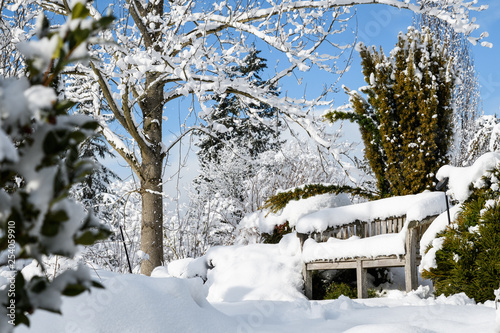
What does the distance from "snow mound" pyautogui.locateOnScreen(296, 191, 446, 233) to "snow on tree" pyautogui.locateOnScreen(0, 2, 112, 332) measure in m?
5.53

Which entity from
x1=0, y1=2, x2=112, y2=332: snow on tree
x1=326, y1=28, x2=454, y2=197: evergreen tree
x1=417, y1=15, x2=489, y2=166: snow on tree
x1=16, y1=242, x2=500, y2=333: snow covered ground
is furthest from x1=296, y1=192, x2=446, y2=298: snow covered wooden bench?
x1=417, y1=15, x2=489, y2=166: snow on tree

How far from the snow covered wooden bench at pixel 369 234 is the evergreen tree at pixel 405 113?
1535mm

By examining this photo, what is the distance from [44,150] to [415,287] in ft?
19.2

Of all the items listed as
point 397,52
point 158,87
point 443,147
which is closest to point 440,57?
point 397,52

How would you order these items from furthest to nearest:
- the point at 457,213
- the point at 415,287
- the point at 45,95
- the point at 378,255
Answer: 1. the point at 378,255
2. the point at 415,287
3. the point at 457,213
4. the point at 45,95

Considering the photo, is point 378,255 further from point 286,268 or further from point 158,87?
point 158,87

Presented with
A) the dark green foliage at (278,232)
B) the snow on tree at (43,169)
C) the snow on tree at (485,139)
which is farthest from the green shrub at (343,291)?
the snow on tree at (43,169)

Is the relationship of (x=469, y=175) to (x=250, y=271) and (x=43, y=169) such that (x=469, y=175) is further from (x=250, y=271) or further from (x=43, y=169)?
(x=43, y=169)

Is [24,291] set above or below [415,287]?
above

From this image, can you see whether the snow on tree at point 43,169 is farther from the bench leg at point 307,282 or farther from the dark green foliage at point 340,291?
the bench leg at point 307,282

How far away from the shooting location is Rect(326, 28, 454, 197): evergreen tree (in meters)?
7.97

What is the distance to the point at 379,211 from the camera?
6.51m

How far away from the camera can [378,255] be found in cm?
600

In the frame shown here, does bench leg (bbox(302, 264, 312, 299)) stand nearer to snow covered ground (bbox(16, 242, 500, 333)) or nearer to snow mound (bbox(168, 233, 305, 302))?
snow mound (bbox(168, 233, 305, 302))
